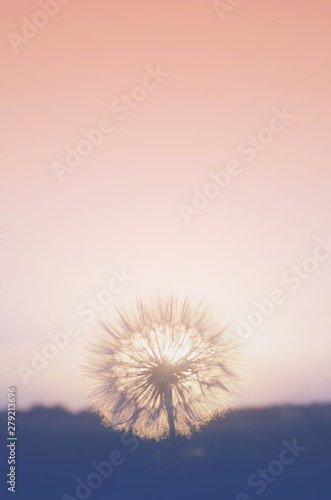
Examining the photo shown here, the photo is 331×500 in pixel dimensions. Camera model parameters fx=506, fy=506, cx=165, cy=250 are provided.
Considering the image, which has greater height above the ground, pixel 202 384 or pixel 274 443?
pixel 202 384

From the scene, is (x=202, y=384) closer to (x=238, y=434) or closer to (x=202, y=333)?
(x=202, y=333)

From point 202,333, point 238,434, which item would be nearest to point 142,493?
point 238,434

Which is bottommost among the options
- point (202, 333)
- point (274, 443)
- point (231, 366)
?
point (274, 443)

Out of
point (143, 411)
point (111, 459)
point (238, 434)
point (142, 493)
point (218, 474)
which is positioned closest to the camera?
point (143, 411)

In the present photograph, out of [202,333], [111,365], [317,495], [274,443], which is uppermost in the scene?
[111,365]

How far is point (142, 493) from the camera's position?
61.5 feet

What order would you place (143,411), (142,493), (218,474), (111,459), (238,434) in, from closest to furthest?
(143,411)
(111,459)
(142,493)
(218,474)
(238,434)

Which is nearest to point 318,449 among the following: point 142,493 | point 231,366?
point 142,493

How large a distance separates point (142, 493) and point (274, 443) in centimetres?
602

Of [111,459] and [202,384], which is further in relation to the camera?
[111,459]

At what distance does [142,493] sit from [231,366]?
723cm

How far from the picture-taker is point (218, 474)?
20203mm

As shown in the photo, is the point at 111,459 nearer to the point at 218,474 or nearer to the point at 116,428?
the point at 116,428

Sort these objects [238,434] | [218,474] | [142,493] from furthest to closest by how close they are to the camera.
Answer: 1. [238,434]
2. [218,474]
3. [142,493]
